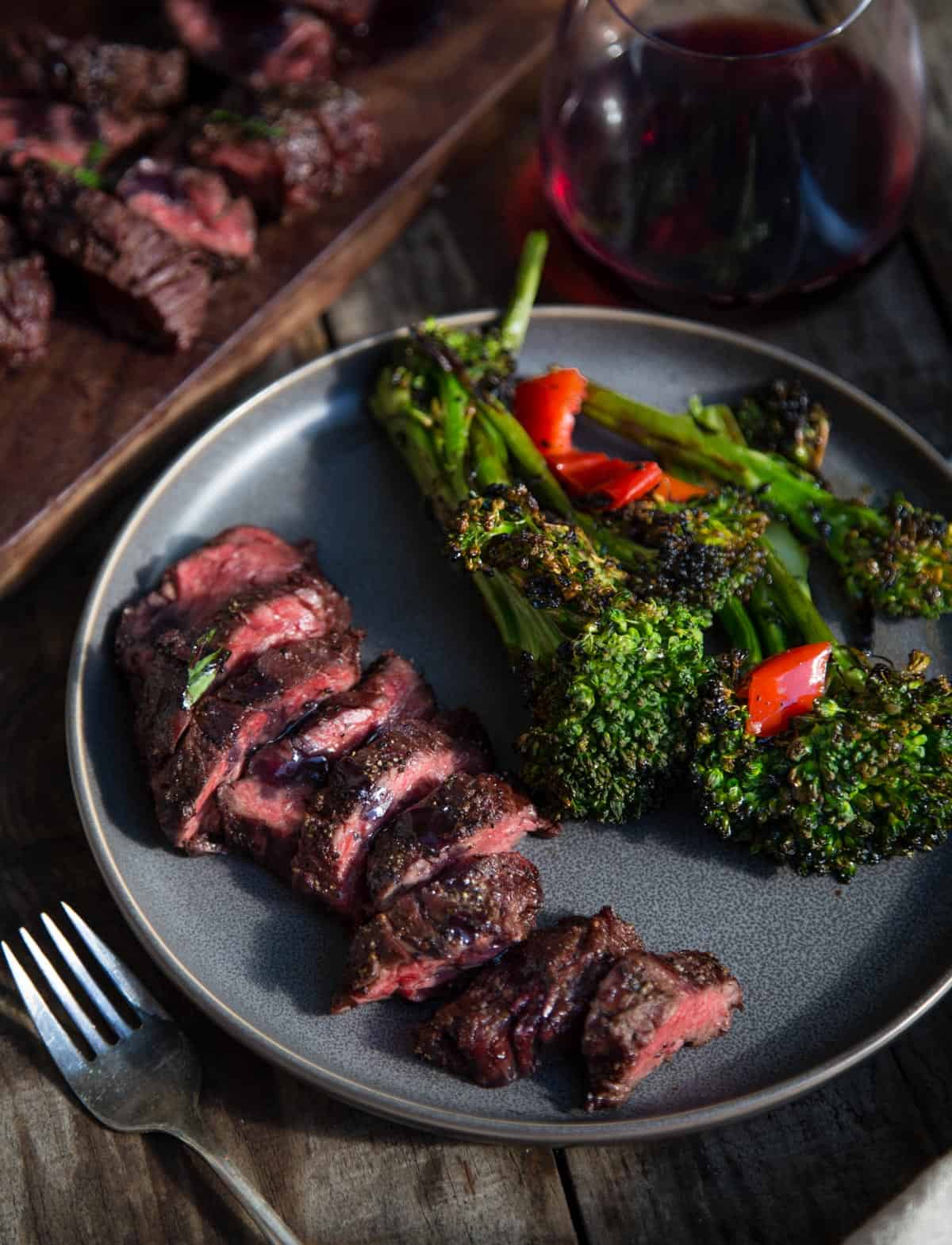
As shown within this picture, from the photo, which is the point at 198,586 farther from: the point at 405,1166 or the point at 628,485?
the point at 405,1166

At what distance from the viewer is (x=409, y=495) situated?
12.4 feet

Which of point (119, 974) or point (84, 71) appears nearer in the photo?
point (119, 974)

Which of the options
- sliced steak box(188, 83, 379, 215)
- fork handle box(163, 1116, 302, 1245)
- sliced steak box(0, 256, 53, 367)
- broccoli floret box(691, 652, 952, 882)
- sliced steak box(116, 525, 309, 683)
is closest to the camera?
fork handle box(163, 1116, 302, 1245)

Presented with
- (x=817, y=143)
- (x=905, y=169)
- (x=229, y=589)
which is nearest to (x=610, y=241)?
(x=817, y=143)

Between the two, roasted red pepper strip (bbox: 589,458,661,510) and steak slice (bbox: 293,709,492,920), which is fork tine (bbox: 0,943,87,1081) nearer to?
steak slice (bbox: 293,709,492,920)

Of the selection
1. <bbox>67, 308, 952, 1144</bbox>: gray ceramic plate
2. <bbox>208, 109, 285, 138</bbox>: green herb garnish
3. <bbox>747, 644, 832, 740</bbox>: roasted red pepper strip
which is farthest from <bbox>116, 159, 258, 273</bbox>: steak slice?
<bbox>747, 644, 832, 740</bbox>: roasted red pepper strip

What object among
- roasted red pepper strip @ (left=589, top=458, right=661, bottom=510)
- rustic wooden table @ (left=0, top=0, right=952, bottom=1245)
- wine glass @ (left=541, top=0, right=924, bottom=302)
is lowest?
rustic wooden table @ (left=0, top=0, right=952, bottom=1245)

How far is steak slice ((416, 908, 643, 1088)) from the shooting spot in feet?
8.74

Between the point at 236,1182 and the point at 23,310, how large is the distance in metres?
2.67

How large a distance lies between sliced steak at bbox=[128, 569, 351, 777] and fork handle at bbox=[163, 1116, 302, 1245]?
884 millimetres

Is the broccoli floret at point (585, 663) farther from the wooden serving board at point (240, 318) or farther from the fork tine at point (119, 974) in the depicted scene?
the wooden serving board at point (240, 318)

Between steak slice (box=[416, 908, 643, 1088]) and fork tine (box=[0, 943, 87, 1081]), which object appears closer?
steak slice (box=[416, 908, 643, 1088])

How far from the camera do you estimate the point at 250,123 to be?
4152mm

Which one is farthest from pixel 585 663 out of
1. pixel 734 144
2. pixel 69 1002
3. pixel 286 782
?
pixel 734 144
